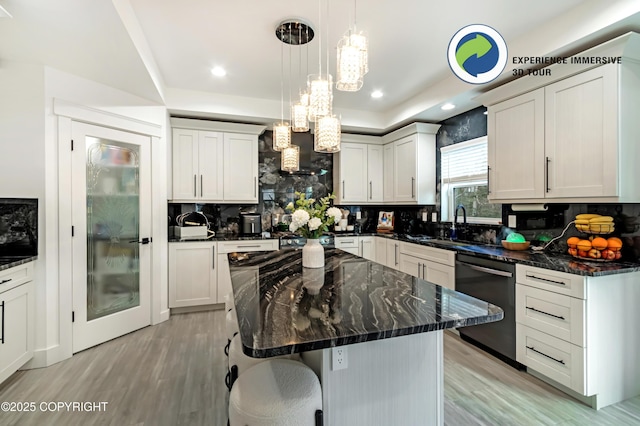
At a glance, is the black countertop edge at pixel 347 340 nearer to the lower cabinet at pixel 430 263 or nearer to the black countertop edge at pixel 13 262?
the lower cabinet at pixel 430 263

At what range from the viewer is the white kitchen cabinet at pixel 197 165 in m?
3.95

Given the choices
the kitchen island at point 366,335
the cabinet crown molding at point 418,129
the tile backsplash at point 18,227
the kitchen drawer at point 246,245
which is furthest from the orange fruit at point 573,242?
the tile backsplash at point 18,227

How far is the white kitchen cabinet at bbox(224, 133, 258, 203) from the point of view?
416cm

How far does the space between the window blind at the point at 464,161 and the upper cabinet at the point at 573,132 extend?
579 mm

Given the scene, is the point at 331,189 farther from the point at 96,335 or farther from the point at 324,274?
the point at 96,335

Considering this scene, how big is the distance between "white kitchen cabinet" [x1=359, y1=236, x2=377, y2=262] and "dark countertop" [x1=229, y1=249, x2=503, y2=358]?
248 centimetres

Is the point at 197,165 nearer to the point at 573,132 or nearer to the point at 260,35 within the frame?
the point at 260,35

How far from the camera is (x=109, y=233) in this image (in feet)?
10.1

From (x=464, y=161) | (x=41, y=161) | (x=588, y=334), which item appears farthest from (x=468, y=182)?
(x=41, y=161)

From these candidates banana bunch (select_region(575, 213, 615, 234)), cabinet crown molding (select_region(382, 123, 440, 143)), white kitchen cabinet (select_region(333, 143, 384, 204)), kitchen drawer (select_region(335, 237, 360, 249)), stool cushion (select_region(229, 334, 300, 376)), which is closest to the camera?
stool cushion (select_region(229, 334, 300, 376))

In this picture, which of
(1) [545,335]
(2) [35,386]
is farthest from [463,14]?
(2) [35,386]

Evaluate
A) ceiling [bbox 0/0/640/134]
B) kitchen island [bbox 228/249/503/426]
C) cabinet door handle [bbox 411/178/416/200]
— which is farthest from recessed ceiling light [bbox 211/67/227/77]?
cabinet door handle [bbox 411/178/416/200]

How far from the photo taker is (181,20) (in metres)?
2.33

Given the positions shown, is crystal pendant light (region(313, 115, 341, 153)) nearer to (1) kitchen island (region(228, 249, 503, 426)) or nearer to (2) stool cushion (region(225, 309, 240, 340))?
(1) kitchen island (region(228, 249, 503, 426))
